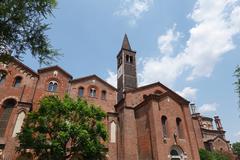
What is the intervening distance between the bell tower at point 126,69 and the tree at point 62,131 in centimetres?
1404

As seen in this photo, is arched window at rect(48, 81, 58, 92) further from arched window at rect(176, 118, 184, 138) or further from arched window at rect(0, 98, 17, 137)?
arched window at rect(176, 118, 184, 138)

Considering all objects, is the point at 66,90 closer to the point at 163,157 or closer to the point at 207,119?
the point at 163,157

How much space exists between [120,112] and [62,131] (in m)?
11.2

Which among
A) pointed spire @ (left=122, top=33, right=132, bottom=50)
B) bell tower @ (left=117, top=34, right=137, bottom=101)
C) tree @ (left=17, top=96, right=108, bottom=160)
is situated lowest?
tree @ (left=17, top=96, right=108, bottom=160)

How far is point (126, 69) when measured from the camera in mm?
35156

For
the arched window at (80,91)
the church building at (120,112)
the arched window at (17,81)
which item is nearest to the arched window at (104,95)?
the church building at (120,112)

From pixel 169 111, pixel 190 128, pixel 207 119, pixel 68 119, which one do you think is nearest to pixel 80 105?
pixel 68 119

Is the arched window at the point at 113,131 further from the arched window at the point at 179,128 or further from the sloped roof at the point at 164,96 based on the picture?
the arched window at the point at 179,128

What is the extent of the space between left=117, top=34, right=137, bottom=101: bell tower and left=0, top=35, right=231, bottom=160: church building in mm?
4031

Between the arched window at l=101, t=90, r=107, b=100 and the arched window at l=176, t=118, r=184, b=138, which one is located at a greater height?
the arched window at l=101, t=90, r=107, b=100

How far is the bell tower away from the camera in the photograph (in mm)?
33156

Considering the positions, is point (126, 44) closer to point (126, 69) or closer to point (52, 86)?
point (126, 69)

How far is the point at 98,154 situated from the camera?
17391mm

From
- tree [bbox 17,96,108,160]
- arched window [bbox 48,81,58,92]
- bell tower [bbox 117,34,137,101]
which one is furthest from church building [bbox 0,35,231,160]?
tree [bbox 17,96,108,160]
